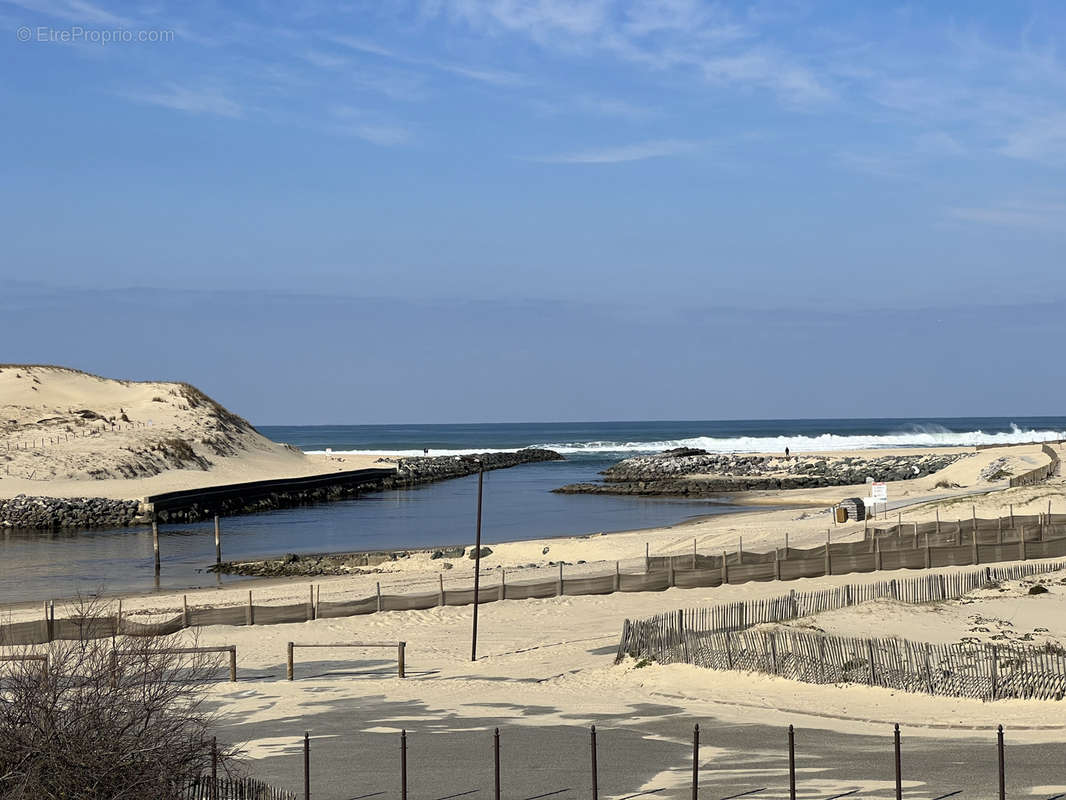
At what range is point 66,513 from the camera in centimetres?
8494

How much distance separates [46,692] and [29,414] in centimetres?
11229

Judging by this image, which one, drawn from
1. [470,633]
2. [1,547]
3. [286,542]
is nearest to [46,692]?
[470,633]

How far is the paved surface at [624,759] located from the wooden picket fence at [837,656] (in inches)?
98.7

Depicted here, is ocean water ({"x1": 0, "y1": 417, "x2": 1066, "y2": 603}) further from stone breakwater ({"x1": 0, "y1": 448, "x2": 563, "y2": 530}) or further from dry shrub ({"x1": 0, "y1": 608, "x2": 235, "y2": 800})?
dry shrub ({"x1": 0, "y1": 608, "x2": 235, "y2": 800})

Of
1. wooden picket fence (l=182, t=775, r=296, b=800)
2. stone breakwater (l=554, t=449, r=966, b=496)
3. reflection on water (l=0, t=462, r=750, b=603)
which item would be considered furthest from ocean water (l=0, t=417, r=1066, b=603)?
wooden picket fence (l=182, t=775, r=296, b=800)

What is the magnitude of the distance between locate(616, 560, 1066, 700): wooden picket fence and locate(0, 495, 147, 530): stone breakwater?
60.6 m

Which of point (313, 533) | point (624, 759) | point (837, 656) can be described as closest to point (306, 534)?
point (313, 533)

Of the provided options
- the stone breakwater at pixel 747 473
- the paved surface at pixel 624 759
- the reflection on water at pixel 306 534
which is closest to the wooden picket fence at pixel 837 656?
the paved surface at pixel 624 759

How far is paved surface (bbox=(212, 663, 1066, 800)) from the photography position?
19.4 metres

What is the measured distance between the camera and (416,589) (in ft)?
152

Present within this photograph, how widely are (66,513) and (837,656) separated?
69764mm

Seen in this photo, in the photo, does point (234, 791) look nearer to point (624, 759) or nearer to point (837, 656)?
point (624, 759)

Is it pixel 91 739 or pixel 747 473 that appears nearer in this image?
pixel 91 739

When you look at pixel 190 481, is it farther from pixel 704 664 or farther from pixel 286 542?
pixel 704 664
